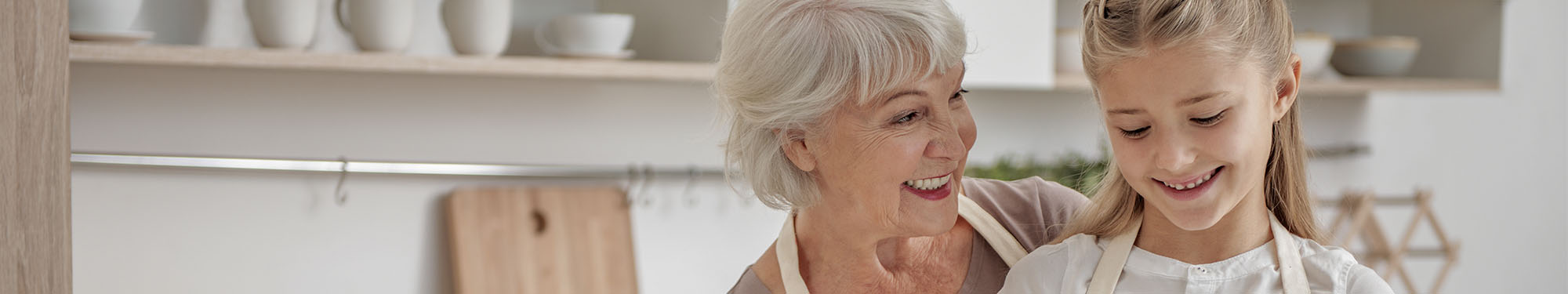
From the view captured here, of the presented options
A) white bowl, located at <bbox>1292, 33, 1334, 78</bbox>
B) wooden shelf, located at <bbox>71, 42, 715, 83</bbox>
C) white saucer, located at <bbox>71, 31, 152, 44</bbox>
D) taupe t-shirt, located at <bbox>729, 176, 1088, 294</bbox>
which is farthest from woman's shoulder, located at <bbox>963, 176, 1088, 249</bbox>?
white bowl, located at <bbox>1292, 33, 1334, 78</bbox>

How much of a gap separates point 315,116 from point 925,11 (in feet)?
3.50

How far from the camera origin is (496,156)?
6.50ft

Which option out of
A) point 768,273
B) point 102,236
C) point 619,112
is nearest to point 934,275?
point 768,273

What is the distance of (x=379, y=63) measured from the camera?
5.26 ft

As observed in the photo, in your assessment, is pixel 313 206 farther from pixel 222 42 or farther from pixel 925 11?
pixel 925 11

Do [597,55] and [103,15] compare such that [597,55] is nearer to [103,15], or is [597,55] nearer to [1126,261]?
[103,15]

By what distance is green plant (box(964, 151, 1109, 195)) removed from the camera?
7.11ft

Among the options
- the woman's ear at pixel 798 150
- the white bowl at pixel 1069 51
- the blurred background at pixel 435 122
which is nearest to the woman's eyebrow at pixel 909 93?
the woman's ear at pixel 798 150

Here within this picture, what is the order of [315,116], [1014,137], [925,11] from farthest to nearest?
[1014,137] < [315,116] < [925,11]

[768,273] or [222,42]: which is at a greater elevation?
[222,42]

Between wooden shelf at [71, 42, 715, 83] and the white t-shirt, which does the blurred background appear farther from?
the white t-shirt

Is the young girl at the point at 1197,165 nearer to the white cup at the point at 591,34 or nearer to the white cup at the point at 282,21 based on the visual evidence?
the white cup at the point at 591,34

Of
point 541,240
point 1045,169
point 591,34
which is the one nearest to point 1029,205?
point 591,34

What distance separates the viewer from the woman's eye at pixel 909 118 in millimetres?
1120
